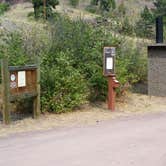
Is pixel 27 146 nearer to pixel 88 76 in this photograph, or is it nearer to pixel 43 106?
pixel 43 106

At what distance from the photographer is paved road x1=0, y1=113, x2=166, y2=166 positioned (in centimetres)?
802

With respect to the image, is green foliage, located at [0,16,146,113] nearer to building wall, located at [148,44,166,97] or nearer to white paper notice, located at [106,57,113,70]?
white paper notice, located at [106,57,113,70]

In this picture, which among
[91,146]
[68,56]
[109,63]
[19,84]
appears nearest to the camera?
[91,146]

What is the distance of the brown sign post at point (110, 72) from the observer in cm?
1370

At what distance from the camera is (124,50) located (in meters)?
17.1

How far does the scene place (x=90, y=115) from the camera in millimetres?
12891

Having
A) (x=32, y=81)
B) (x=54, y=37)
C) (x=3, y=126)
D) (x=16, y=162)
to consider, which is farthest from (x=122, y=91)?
(x=16, y=162)

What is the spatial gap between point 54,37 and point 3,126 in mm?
4226

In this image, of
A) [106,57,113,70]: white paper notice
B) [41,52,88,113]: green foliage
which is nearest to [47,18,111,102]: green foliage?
[41,52,88,113]: green foliage

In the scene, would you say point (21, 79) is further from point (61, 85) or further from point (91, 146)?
point (91, 146)

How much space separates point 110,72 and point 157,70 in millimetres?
3635

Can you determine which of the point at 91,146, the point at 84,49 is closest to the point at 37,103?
the point at 84,49

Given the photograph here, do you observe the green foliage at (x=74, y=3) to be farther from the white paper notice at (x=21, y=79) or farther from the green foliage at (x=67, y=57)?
the white paper notice at (x=21, y=79)

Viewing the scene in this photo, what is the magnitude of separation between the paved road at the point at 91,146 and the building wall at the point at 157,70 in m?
5.48
